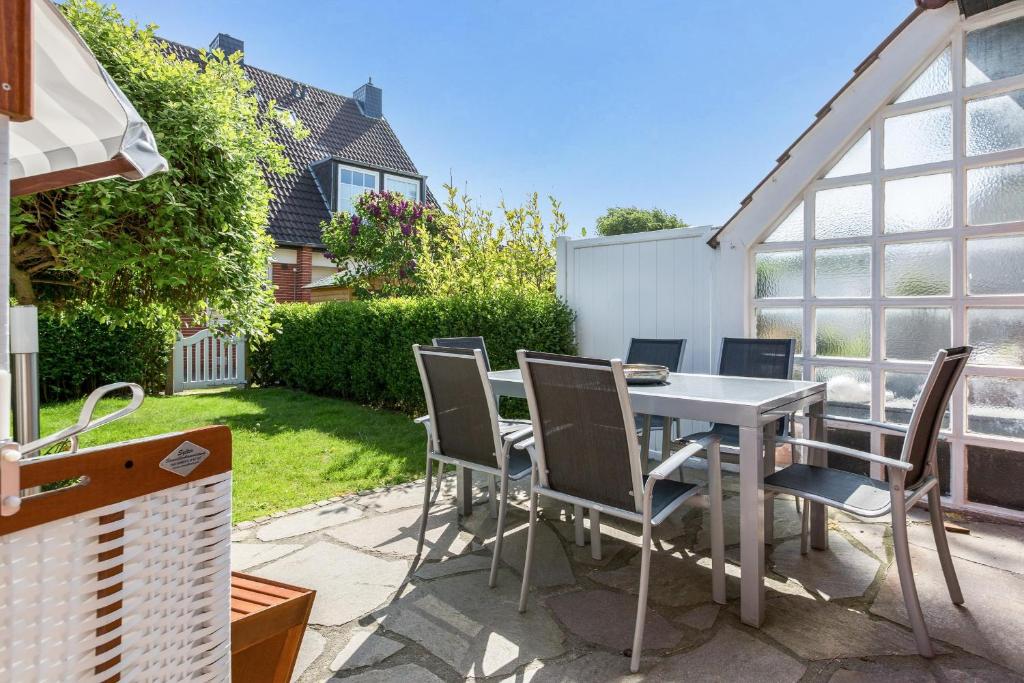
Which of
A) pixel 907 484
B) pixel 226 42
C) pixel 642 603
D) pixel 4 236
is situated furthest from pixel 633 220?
pixel 4 236

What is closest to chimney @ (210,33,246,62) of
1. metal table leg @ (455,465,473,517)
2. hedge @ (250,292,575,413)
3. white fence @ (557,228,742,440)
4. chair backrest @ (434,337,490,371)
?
hedge @ (250,292,575,413)

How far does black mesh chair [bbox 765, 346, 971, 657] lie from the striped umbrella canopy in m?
2.67

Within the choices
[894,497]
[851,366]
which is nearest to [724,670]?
[894,497]

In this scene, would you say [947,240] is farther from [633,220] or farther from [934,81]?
[633,220]

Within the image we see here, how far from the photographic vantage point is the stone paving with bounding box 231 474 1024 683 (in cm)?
194

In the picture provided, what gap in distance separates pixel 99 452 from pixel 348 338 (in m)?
7.16

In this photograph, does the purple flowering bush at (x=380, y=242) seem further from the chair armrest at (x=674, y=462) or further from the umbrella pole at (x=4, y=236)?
the umbrella pole at (x=4, y=236)

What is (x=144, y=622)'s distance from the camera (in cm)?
81

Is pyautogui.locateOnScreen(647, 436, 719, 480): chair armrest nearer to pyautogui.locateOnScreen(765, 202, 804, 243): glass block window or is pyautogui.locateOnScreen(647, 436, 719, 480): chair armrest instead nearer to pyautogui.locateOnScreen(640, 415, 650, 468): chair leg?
pyautogui.locateOnScreen(640, 415, 650, 468): chair leg

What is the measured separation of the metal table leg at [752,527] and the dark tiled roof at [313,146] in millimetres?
11565

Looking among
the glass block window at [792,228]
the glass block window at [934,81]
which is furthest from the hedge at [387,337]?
the glass block window at [934,81]

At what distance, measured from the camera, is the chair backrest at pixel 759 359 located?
3.69 m

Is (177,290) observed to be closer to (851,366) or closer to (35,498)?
(35,498)

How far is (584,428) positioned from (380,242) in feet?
28.4
